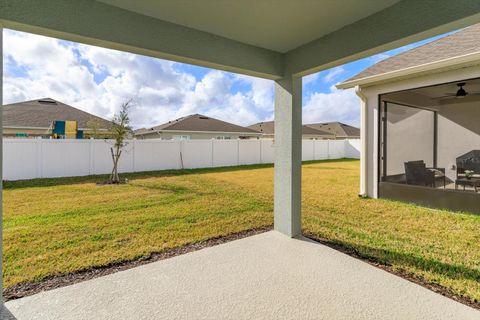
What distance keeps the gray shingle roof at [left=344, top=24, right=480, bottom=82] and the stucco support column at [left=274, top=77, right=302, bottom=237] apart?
3672 millimetres

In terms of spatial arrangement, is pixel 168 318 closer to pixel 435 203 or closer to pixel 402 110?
pixel 435 203

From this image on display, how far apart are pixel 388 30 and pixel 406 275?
273 cm

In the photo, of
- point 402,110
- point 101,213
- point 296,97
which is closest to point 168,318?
point 296,97

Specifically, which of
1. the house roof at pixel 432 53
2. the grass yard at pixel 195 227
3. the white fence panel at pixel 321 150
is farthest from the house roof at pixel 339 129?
the grass yard at pixel 195 227

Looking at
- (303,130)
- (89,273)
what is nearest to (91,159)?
(89,273)

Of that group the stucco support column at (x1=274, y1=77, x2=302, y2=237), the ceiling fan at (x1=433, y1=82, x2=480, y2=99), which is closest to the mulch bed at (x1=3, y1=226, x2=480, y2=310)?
the stucco support column at (x1=274, y1=77, x2=302, y2=237)

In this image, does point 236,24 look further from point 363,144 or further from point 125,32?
point 363,144

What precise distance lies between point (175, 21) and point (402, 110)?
7.14m

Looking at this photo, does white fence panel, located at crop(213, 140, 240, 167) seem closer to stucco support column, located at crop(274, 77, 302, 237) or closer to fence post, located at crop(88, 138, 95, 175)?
fence post, located at crop(88, 138, 95, 175)

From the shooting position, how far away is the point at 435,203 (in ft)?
18.8

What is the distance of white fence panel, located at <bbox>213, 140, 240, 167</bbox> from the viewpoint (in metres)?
14.9

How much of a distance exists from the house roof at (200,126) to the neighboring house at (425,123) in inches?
539

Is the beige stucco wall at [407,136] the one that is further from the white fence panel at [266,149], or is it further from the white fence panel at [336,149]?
the white fence panel at [336,149]

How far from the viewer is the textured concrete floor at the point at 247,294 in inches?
87.0
